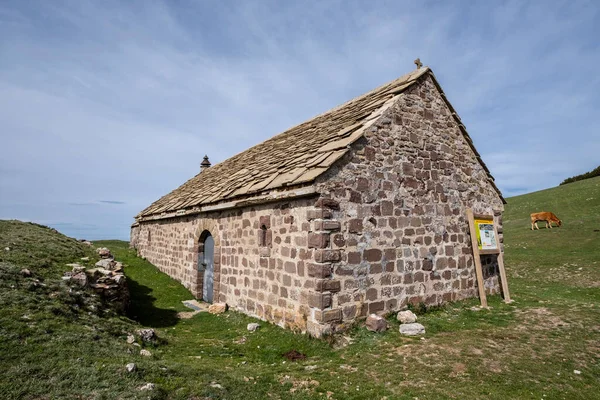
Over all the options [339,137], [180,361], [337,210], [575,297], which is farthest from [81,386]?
[575,297]

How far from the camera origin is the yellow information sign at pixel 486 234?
9248mm

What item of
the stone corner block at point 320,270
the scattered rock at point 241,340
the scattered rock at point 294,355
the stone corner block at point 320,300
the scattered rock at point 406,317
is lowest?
the scattered rock at point 294,355

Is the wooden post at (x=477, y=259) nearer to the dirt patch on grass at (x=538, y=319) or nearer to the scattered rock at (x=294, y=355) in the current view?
the dirt patch on grass at (x=538, y=319)

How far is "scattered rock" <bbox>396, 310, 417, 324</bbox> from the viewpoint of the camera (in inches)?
276

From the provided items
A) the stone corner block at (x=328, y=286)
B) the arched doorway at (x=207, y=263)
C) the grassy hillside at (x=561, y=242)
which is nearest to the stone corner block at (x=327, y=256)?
the stone corner block at (x=328, y=286)

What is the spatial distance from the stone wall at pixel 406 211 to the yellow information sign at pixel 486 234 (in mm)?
318

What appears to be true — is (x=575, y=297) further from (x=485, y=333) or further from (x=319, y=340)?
(x=319, y=340)

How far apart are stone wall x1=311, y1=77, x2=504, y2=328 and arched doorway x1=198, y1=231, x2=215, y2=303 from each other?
5.47 meters

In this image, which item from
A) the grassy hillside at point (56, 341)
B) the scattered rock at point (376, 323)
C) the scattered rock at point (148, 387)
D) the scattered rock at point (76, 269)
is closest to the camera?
the grassy hillside at point (56, 341)

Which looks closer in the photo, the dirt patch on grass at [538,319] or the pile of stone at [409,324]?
the pile of stone at [409,324]

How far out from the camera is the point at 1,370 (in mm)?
3900

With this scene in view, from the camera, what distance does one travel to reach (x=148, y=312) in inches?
371

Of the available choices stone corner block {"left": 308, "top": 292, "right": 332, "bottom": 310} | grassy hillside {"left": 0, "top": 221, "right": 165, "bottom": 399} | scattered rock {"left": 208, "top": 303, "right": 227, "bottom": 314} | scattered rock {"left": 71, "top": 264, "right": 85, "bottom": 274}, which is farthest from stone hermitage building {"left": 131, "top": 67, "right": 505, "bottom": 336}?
scattered rock {"left": 71, "top": 264, "right": 85, "bottom": 274}

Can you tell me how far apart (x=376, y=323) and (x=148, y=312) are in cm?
632
